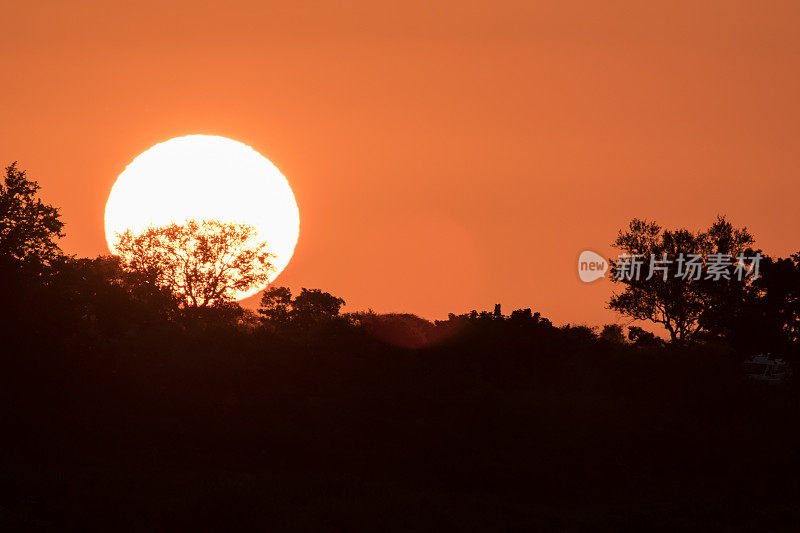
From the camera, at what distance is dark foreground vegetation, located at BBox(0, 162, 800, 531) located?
43594 mm

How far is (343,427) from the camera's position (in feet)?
198

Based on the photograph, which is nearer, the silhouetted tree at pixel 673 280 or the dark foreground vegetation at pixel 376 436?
the dark foreground vegetation at pixel 376 436

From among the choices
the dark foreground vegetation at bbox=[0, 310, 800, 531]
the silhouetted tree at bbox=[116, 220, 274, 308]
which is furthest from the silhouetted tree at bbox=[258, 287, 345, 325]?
the dark foreground vegetation at bbox=[0, 310, 800, 531]

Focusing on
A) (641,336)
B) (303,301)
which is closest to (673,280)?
(641,336)

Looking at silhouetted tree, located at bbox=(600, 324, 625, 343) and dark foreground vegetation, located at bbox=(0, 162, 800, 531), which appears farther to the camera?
silhouetted tree, located at bbox=(600, 324, 625, 343)

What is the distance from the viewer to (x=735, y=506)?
1932 inches

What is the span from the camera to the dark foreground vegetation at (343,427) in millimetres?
43594

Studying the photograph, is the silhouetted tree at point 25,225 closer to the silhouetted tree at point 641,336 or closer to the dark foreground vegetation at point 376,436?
the dark foreground vegetation at point 376,436

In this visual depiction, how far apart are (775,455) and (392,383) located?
23450 millimetres

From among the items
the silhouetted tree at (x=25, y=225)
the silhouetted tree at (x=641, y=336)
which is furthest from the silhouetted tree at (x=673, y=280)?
the silhouetted tree at (x=25, y=225)

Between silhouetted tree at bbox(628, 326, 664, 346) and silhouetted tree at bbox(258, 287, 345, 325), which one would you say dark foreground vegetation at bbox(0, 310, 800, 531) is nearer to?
silhouetted tree at bbox(628, 326, 664, 346)

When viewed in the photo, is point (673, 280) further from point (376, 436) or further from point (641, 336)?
point (376, 436)

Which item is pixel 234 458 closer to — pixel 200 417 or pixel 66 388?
pixel 200 417

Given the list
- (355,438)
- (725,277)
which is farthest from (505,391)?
(725,277)
